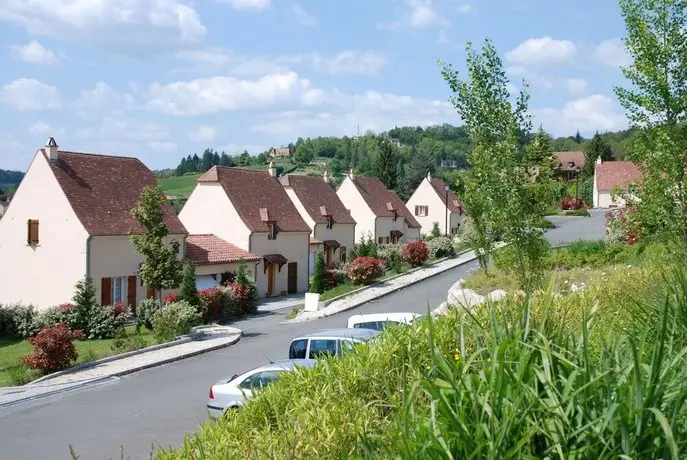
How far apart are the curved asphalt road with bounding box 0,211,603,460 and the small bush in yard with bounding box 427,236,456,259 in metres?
28.6

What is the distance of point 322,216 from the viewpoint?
173ft

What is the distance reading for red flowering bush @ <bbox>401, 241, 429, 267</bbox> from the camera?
4975 centimetres

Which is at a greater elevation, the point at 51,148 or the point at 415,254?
the point at 51,148

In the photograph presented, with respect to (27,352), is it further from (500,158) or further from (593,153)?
(593,153)

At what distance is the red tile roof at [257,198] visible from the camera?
145 ft

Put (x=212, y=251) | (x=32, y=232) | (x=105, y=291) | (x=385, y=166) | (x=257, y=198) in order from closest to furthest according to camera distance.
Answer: (x=105, y=291) < (x=32, y=232) < (x=212, y=251) < (x=257, y=198) < (x=385, y=166)

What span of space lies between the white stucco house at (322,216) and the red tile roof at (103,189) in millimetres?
14666

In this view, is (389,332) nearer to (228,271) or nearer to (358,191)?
(228,271)

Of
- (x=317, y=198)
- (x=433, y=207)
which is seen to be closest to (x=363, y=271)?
(x=317, y=198)

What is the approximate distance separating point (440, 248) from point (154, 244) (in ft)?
100

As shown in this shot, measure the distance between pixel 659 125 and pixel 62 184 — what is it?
26324mm

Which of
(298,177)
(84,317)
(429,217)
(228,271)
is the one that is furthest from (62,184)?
(429,217)

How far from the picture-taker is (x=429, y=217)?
75625mm

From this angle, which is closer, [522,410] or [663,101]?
[522,410]
